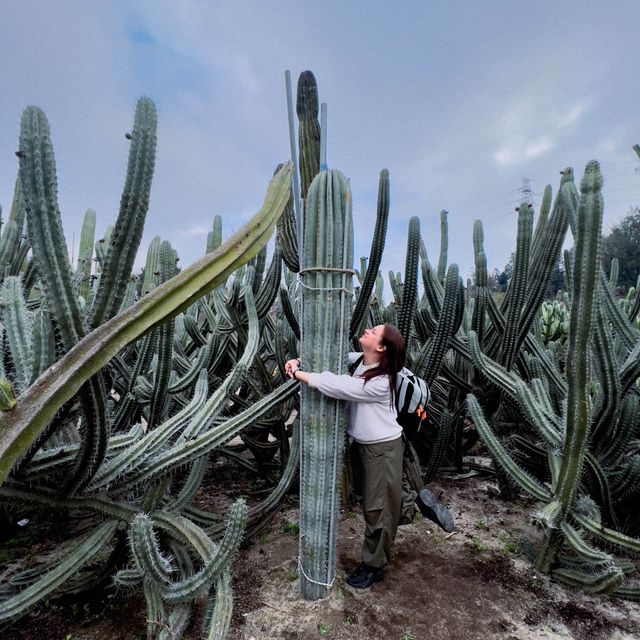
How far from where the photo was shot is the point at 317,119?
8.80 feet

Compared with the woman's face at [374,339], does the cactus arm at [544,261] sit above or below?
above

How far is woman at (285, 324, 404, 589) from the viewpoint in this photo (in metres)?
2.29

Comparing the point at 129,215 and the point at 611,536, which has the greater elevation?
the point at 129,215

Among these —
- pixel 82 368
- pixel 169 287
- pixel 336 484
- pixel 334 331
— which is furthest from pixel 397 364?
pixel 82 368

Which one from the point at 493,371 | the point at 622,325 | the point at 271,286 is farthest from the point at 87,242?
the point at 622,325

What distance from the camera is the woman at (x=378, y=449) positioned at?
229 cm

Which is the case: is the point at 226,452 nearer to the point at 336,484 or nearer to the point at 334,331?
the point at 336,484

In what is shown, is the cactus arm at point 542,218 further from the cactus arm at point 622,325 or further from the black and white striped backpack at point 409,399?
the black and white striped backpack at point 409,399

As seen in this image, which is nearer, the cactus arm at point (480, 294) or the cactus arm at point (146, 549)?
the cactus arm at point (146, 549)

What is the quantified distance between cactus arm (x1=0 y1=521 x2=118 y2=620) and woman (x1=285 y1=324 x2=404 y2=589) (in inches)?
42.5

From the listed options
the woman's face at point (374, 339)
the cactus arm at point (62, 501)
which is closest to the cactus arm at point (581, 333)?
the woman's face at point (374, 339)

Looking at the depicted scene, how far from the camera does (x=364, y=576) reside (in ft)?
7.55

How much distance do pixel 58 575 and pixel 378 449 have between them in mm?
1509

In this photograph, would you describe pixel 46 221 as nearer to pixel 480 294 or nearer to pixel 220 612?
pixel 220 612
